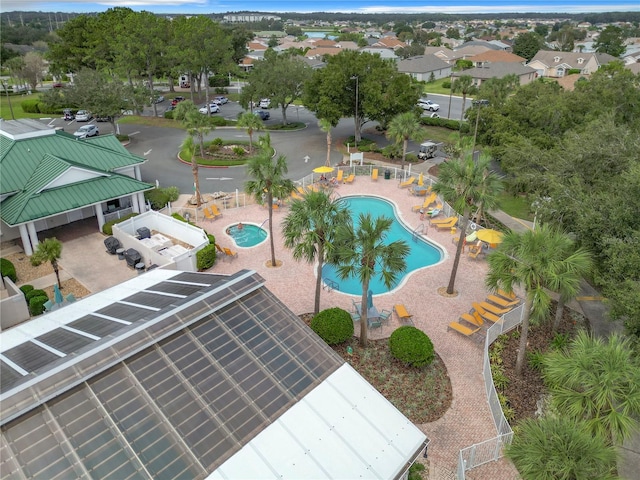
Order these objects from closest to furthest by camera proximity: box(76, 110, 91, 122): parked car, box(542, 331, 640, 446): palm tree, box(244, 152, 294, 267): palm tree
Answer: box(542, 331, 640, 446): palm tree → box(244, 152, 294, 267): palm tree → box(76, 110, 91, 122): parked car

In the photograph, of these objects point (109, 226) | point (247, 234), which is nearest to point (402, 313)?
point (247, 234)

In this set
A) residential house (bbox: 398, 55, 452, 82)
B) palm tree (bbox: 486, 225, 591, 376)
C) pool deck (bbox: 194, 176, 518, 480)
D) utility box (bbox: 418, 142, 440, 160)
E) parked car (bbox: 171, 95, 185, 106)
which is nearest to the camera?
pool deck (bbox: 194, 176, 518, 480)

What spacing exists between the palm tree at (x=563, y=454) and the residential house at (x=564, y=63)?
10064 centimetres

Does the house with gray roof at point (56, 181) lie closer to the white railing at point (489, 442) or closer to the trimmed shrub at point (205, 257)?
the trimmed shrub at point (205, 257)

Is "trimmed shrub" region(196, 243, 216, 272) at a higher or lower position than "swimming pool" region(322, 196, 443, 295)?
higher

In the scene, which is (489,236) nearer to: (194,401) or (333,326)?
(333,326)

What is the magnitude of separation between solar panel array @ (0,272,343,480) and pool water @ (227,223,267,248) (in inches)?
549

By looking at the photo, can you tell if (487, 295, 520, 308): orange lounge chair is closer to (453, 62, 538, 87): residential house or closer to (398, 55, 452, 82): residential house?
(453, 62, 538, 87): residential house

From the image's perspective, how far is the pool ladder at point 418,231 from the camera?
1116 inches

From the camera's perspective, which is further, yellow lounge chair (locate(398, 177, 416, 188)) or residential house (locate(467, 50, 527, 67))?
residential house (locate(467, 50, 527, 67))

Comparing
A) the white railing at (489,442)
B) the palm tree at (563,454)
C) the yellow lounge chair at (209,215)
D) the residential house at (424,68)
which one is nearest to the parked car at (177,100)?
the yellow lounge chair at (209,215)

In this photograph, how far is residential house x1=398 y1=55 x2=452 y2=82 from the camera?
290ft

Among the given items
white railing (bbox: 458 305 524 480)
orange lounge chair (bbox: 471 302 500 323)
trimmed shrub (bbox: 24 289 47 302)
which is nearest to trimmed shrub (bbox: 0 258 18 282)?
trimmed shrub (bbox: 24 289 47 302)

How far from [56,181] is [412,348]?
22188 mm
